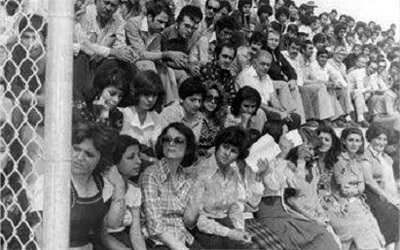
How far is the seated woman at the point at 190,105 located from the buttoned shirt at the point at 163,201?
1.04 feet

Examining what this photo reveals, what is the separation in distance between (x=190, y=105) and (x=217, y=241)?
843 millimetres

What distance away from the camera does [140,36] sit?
4727 mm

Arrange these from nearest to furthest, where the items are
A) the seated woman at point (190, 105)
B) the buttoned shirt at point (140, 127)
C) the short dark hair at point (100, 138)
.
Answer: the short dark hair at point (100, 138)
the buttoned shirt at point (140, 127)
the seated woman at point (190, 105)

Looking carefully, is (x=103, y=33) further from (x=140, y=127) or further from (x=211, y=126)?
(x=211, y=126)

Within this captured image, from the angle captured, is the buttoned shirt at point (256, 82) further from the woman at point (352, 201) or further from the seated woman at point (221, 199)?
the woman at point (352, 201)

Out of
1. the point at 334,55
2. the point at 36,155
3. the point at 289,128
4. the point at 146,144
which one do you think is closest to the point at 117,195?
the point at 146,144

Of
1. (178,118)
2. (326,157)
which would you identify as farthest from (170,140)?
(326,157)

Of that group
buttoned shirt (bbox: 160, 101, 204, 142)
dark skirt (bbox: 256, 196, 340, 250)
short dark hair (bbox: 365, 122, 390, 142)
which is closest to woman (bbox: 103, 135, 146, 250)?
buttoned shirt (bbox: 160, 101, 204, 142)

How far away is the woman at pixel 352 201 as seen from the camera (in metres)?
5.07

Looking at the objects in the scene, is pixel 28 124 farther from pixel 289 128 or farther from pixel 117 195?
pixel 289 128

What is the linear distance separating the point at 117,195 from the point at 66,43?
3.63 feet

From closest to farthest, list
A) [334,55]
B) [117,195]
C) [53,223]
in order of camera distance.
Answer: [53,223]
[117,195]
[334,55]

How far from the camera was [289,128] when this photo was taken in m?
5.09

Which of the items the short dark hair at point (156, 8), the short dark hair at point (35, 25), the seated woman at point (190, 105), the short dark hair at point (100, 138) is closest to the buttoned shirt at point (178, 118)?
the seated woman at point (190, 105)
